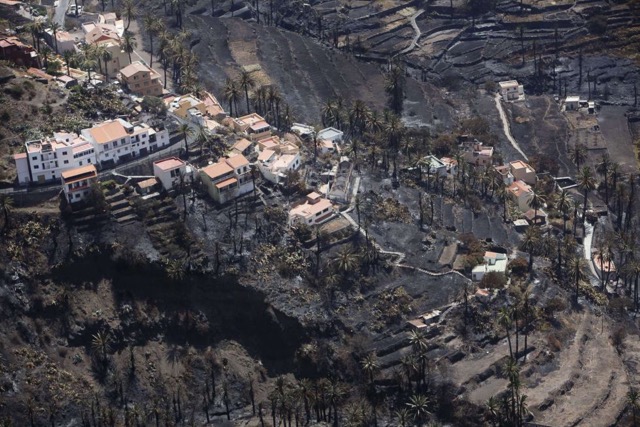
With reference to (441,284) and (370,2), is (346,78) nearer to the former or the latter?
(370,2)

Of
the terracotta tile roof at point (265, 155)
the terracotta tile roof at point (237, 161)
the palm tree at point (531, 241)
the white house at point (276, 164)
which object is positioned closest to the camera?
the terracotta tile roof at point (237, 161)

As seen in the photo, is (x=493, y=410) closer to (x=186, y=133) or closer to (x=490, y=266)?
(x=490, y=266)

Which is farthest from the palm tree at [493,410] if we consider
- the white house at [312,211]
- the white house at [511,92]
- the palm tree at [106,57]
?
the white house at [511,92]

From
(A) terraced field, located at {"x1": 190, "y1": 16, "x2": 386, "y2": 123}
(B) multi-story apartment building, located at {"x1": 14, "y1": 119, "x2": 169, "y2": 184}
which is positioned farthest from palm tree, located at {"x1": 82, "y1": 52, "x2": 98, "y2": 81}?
(A) terraced field, located at {"x1": 190, "y1": 16, "x2": 386, "y2": 123}

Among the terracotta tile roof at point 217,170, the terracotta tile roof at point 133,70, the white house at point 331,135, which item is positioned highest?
the terracotta tile roof at point 133,70

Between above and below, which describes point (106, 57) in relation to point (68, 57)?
below

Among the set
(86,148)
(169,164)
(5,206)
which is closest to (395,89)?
(169,164)

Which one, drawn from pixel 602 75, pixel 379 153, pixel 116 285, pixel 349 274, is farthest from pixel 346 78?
pixel 116 285

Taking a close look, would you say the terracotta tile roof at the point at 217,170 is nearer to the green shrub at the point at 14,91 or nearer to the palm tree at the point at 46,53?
the green shrub at the point at 14,91
